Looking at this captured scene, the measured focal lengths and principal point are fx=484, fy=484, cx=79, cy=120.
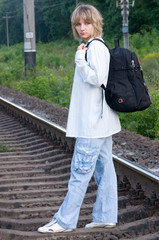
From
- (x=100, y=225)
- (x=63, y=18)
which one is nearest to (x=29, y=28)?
(x=100, y=225)

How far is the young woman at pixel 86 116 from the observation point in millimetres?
3014

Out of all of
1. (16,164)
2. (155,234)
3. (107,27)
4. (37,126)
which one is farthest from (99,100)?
(107,27)

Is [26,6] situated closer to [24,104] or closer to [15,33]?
[24,104]

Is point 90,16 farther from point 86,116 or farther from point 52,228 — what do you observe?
point 52,228

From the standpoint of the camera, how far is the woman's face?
311cm

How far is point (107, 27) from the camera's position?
162 ft

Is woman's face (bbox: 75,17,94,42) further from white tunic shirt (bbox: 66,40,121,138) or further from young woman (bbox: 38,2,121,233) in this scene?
white tunic shirt (bbox: 66,40,121,138)

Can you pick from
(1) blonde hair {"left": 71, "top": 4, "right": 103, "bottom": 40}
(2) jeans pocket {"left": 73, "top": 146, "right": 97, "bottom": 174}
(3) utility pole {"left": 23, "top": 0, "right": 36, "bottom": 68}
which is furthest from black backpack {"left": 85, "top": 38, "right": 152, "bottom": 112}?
(3) utility pole {"left": 23, "top": 0, "right": 36, "bottom": 68}

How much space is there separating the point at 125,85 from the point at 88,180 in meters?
0.69

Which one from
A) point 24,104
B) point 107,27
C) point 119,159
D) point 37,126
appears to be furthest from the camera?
point 107,27

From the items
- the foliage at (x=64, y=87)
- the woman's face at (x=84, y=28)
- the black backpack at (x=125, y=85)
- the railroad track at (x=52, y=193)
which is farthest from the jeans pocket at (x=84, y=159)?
the foliage at (x=64, y=87)

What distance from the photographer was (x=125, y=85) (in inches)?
120

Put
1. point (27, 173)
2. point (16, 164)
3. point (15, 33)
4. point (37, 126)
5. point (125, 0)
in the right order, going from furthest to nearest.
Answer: point (15, 33) → point (125, 0) → point (37, 126) → point (16, 164) → point (27, 173)

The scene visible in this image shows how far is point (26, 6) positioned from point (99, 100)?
481 inches
